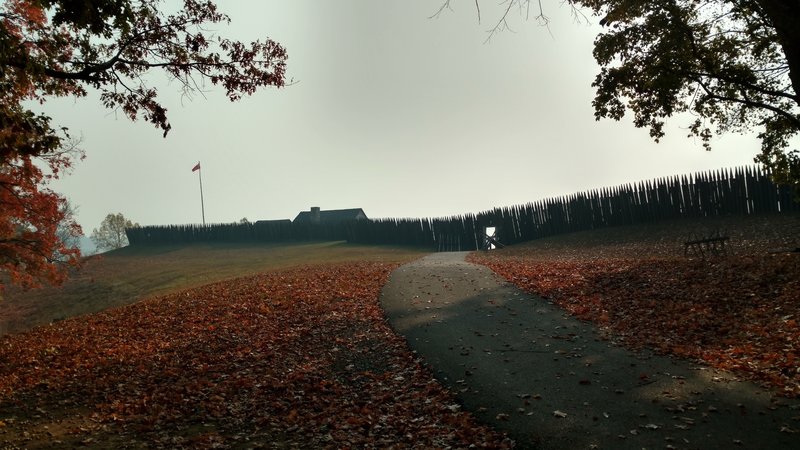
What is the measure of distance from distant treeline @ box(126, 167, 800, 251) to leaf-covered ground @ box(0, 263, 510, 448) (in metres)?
21.9

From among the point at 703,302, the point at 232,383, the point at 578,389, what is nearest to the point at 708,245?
the point at 703,302

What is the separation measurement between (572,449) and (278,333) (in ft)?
30.1

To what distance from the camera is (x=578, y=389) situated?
988 centimetres

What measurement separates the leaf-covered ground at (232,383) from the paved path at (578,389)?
63 centimetres

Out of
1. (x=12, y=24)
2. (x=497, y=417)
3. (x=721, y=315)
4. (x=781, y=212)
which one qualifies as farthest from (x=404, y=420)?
(x=781, y=212)

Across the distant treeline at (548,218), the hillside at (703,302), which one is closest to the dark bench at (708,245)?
the hillside at (703,302)

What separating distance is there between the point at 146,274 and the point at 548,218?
2738 centimetres

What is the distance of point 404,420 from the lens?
9.41 m

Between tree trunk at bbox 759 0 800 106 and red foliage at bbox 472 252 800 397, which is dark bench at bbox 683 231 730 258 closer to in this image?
red foliage at bbox 472 252 800 397

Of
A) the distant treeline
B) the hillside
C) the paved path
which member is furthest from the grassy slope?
the paved path

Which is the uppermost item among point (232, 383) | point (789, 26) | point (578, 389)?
point (789, 26)

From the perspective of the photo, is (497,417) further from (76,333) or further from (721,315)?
(76,333)

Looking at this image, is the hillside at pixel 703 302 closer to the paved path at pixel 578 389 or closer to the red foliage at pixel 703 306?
the red foliage at pixel 703 306

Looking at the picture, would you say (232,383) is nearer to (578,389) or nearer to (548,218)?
(578,389)
